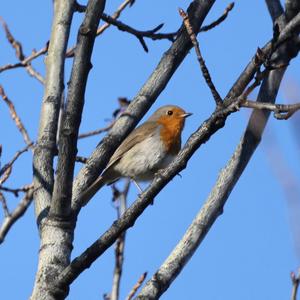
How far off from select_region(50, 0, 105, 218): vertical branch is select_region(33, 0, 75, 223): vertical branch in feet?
1.91

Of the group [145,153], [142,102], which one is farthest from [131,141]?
[142,102]

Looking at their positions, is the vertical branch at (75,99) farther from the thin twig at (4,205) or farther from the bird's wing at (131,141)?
the bird's wing at (131,141)

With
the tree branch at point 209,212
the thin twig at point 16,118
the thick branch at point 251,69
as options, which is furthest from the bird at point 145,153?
the thick branch at point 251,69

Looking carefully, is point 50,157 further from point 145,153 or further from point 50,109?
point 145,153

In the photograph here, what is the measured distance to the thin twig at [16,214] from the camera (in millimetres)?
4683

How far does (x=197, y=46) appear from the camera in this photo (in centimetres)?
322

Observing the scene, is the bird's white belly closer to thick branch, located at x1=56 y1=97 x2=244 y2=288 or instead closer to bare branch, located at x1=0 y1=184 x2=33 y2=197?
bare branch, located at x1=0 y1=184 x2=33 y2=197

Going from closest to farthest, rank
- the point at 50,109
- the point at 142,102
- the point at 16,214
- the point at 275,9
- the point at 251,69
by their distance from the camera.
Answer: the point at 251,69 → the point at 50,109 → the point at 142,102 → the point at 275,9 → the point at 16,214

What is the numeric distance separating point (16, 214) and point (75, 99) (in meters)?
Result: 1.72

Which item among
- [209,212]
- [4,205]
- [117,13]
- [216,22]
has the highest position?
[117,13]

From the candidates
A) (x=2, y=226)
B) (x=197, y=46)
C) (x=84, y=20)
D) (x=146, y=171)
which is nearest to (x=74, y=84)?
(x=84, y=20)

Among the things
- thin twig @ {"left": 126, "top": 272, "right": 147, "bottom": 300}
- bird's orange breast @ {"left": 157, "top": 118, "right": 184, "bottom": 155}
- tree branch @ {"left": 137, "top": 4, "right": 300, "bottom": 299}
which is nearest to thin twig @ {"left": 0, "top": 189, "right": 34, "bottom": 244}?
thin twig @ {"left": 126, "top": 272, "right": 147, "bottom": 300}

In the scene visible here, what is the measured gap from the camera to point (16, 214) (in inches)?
192

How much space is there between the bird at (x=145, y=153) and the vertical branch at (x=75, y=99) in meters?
3.49
